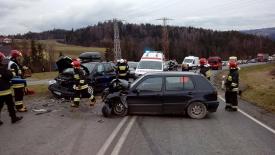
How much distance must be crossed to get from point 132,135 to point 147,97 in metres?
3.08

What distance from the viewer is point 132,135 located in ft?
29.8

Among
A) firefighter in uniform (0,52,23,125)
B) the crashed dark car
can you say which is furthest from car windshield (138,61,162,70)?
firefighter in uniform (0,52,23,125)

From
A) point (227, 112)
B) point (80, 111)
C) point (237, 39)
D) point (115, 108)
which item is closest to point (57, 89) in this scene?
point (80, 111)

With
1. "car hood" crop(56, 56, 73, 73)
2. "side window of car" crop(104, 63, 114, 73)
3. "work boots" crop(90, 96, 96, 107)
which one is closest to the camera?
"work boots" crop(90, 96, 96, 107)

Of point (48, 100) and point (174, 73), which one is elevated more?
point (174, 73)

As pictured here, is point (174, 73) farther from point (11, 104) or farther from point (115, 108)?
point (11, 104)

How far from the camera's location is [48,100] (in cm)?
1656

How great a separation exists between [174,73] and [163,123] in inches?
82.8

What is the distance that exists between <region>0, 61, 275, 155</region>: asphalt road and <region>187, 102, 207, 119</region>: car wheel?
0.20m

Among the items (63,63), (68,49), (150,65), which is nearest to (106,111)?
(63,63)

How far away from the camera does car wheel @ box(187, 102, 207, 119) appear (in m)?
12.0

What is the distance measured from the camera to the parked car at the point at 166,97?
472 inches

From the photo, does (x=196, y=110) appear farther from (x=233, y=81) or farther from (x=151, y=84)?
(x=233, y=81)

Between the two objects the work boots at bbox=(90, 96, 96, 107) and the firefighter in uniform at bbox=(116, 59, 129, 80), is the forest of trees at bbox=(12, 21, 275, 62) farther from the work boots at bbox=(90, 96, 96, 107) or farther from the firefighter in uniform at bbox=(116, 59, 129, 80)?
the work boots at bbox=(90, 96, 96, 107)
